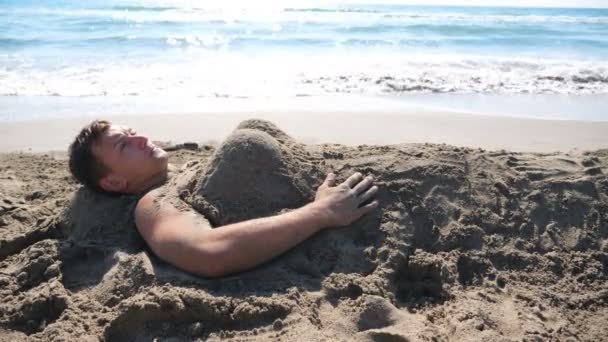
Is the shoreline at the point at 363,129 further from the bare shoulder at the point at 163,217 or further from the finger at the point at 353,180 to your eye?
the bare shoulder at the point at 163,217

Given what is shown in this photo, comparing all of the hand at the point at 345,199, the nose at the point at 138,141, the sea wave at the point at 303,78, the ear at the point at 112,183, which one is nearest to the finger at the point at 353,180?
the hand at the point at 345,199

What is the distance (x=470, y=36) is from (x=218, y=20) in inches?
304

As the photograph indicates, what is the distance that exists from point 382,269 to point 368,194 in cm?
50

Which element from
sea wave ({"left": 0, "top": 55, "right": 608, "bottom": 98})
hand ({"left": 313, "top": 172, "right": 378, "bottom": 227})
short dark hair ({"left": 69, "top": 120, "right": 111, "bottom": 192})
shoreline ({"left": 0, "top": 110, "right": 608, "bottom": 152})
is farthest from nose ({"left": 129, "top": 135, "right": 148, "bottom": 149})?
sea wave ({"left": 0, "top": 55, "right": 608, "bottom": 98})

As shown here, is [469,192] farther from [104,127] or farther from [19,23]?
[19,23]

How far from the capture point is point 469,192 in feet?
10.9

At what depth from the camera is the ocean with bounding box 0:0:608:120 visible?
7.71 meters

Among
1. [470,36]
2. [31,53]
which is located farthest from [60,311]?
[470,36]

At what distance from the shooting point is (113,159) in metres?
3.21

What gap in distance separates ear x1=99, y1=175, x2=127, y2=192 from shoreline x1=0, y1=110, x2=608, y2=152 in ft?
8.16

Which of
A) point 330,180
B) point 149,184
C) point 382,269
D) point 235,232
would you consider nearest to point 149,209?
point 149,184

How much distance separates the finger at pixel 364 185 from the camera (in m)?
3.17

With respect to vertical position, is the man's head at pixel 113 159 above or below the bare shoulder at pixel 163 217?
above

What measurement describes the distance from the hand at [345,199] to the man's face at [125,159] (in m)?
1.00
